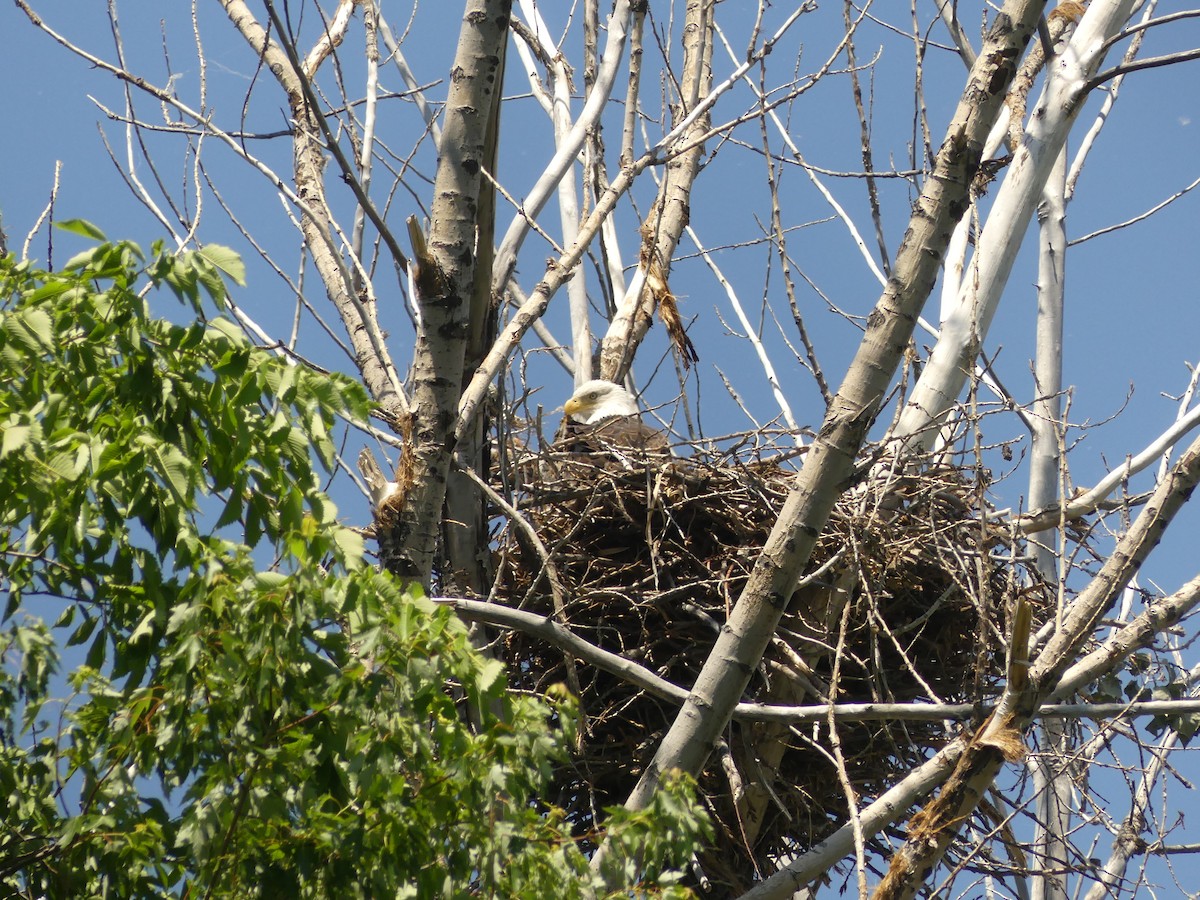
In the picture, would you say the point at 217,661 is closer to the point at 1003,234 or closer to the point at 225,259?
the point at 225,259

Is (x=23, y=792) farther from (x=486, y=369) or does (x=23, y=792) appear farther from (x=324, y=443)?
(x=486, y=369)

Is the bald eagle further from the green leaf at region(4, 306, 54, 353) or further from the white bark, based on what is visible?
the green leaf at region(4, 306, 54, 353)

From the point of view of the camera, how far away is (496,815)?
265cm

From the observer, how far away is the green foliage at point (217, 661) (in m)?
2.47

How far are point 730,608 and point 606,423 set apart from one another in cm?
158

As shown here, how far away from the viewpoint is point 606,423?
6.21 m

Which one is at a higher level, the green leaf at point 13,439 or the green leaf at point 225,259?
the green leaf at point 225,259

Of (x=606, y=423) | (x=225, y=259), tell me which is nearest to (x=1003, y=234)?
(x=606, y=423)

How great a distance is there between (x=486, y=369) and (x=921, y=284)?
4.38ft

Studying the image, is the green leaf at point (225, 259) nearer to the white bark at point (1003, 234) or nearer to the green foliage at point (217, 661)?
the green foliage at point (217, 661)

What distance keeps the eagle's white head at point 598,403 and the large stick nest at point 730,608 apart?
3.36 ft

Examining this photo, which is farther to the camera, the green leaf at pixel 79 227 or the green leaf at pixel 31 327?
the green leaf at pixel 79 227

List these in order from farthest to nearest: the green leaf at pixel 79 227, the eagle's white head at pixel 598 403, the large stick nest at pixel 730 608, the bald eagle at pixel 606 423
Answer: the eagle's white head at pixel 598 403, the bald eagle at pixel 606 423, the large stick nest at pixel 730 608, the green leaf at pixel 79 227

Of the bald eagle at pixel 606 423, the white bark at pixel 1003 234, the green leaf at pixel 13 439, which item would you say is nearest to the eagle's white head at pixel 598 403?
the bald eagle at pixel 606 423
